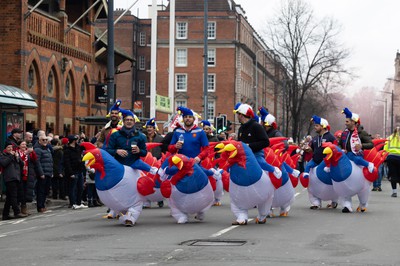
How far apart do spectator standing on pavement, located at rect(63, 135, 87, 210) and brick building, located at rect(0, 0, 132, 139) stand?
11376 mm

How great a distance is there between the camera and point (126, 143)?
15.3 m

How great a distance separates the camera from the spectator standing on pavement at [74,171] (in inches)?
840

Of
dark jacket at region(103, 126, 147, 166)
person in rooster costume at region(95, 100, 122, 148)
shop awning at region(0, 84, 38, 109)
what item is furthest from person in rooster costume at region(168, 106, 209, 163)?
shop awning at region(0, 84, 38, 109)

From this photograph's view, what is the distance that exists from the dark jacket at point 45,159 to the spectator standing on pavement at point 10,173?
6.73ft

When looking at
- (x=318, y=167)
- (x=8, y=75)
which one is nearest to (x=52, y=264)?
(x=318, y=167)

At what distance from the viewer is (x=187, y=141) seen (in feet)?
51.9

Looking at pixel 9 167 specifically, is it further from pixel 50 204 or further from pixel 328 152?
pixel 328 152

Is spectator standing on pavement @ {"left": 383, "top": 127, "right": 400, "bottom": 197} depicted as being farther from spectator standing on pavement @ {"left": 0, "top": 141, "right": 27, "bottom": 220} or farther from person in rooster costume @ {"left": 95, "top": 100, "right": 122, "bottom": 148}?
spectator standing on pavement @ {"left": 0, "top": 141, "right": 27, "bottom": 220}

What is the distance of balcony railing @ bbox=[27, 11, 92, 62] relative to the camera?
112ft

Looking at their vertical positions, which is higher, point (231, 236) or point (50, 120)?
point (50, 120)

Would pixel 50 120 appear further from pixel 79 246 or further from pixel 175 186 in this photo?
pixel 79 246

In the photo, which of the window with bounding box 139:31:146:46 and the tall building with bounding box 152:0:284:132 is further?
the window with bounding box 139:31:146:46

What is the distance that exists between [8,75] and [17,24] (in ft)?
6.39

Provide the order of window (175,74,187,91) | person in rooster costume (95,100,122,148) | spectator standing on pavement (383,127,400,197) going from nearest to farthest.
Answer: person in rooster costume (95,100,122,148) < spectator standing on pavement (383,127,400,197) < window (175,74,187,91)
